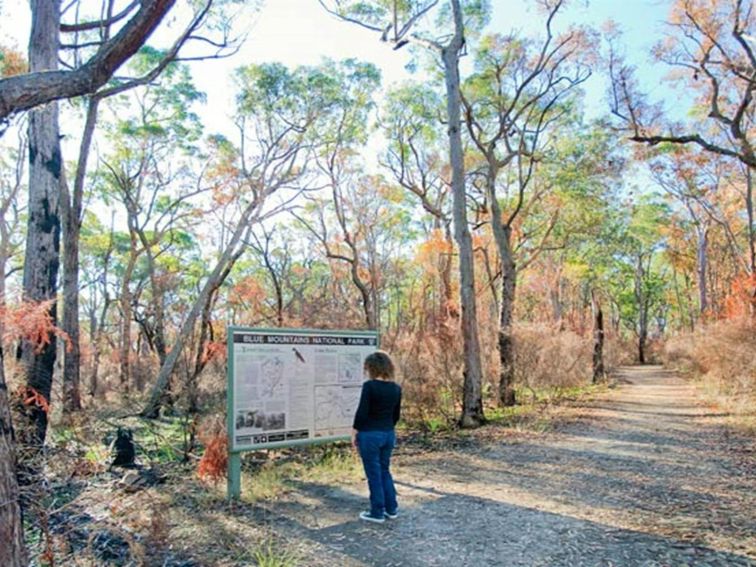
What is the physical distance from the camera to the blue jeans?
5.03m

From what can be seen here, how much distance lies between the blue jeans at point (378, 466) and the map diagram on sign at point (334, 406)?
6.37 ft

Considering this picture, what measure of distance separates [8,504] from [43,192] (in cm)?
707

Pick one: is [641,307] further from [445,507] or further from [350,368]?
[445,507]

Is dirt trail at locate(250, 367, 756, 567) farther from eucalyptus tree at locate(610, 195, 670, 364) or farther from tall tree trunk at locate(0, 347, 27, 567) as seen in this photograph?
eucalyptus tree at locate(610, 195, 670, 364)

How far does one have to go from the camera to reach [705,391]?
53.4ft

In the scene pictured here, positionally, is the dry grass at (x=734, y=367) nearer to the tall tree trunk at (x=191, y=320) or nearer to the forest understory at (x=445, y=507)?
the forest understory at (x=445, y=507)

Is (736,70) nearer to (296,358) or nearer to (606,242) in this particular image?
(296,358)

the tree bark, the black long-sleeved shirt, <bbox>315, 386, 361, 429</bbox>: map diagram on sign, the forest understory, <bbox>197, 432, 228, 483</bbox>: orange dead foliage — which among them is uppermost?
the tree bark

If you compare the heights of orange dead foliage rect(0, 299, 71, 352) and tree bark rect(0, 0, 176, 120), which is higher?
tree bark rect(0, 0, 176, 120)

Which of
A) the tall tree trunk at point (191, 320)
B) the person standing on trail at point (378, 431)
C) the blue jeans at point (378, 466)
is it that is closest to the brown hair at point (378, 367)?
the person standing on trail at point (378, 431)

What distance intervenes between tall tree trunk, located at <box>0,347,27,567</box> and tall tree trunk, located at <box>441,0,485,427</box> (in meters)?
9.10

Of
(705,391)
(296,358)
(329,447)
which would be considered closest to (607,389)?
(705,391)

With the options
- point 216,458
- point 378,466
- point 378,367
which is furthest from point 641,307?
point 378,466

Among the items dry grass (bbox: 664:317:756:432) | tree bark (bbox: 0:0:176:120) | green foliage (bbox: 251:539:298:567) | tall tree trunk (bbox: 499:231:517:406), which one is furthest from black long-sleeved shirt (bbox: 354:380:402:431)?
tall tree trunk (bbox: 499:231:517:406)
